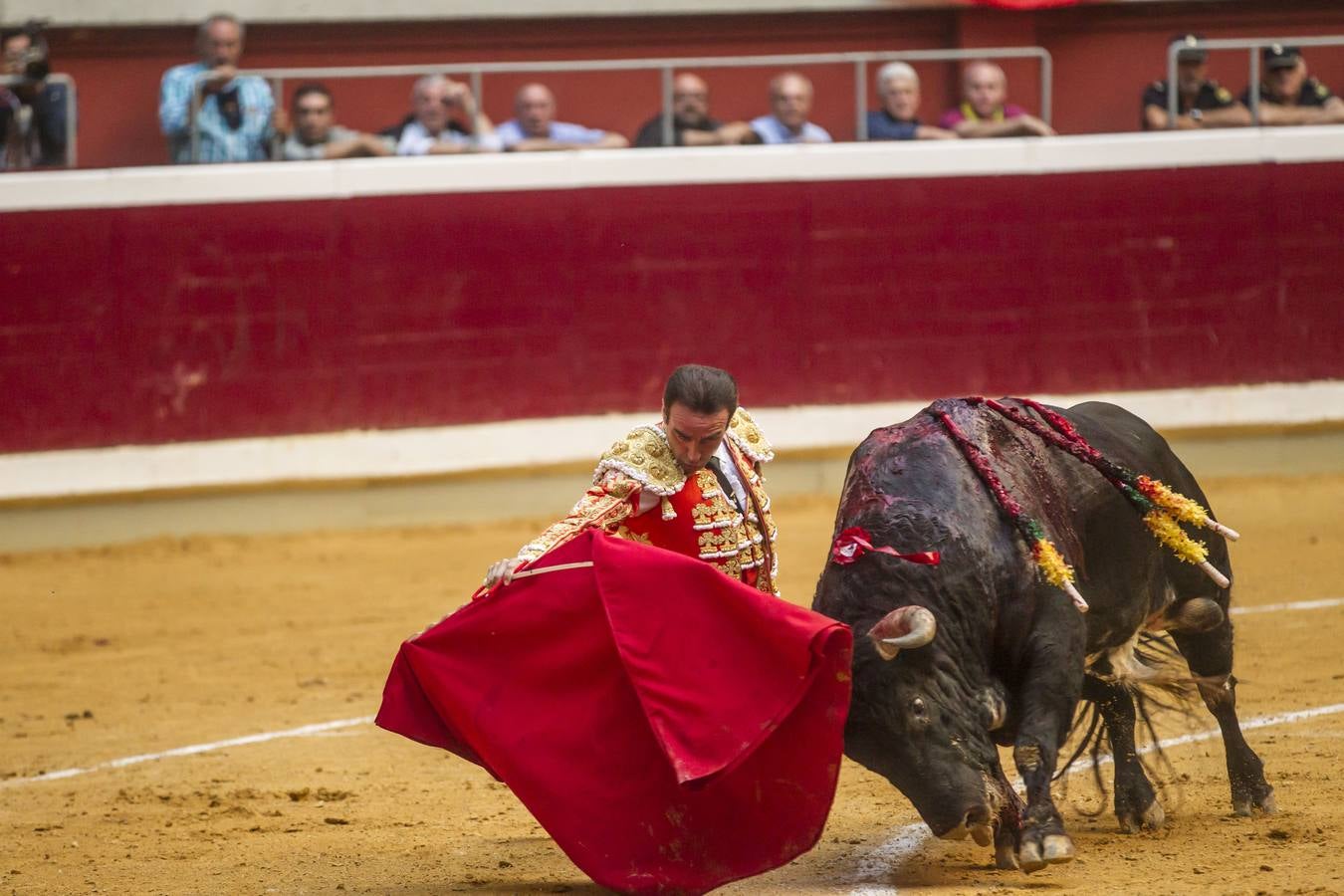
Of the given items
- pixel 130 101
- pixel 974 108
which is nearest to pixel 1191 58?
pixel 974 108

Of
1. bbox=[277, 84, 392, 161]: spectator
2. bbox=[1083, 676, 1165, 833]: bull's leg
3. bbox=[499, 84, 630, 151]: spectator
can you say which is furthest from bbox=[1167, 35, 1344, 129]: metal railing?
bbox=[1083, 676, 1165, 833]: bull's leg

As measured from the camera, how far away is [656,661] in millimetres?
3668

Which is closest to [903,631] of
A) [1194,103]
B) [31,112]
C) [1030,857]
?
[1030,857]

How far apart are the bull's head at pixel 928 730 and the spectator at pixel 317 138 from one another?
221 inches

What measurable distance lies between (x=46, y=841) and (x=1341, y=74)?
8110mm

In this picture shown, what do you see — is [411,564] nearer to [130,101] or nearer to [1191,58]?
[130,101]

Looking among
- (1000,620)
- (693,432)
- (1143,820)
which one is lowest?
(1143,820)

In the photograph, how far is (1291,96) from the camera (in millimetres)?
9422

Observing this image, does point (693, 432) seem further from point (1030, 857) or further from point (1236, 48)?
point (1236, 48)

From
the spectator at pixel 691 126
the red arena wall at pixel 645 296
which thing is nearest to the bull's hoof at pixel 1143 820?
the red arena wall at pixel 645 296

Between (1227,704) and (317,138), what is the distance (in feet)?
18.1

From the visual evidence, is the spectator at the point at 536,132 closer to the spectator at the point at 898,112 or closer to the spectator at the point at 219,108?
the spectator at the point at 219,108

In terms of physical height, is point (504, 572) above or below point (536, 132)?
below

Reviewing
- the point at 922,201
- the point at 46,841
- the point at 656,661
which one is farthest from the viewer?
the point at 922,201
